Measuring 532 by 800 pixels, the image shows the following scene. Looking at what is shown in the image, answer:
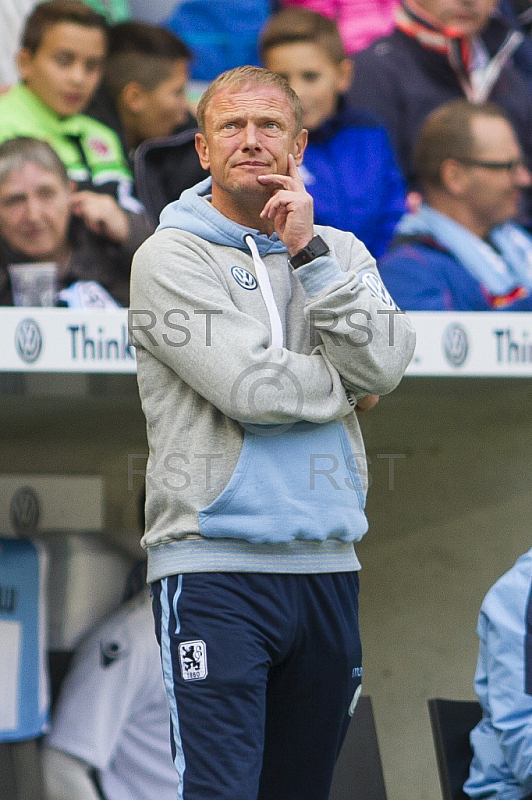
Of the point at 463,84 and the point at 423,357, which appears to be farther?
the point at 463,84

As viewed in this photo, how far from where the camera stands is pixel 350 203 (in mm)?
3412

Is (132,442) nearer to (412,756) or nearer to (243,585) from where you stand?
(412,756)

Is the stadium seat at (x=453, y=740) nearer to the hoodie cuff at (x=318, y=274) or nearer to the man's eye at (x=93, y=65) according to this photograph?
the hoodie cuff at (x=318, y=274)

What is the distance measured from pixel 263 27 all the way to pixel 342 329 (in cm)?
255

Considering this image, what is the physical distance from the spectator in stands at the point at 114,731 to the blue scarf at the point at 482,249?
1.49 meters

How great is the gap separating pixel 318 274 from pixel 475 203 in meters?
2.27

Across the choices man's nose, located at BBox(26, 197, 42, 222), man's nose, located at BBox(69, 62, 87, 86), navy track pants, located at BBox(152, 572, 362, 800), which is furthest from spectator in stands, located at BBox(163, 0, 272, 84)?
navy track pants, located at BBox(152, 572, 362, 800)

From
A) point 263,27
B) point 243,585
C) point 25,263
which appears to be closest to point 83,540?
point 25,263

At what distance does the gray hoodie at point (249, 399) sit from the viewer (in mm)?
1431

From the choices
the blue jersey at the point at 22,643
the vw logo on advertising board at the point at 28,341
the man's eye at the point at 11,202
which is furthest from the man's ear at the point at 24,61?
the blue jersey at the point at 22,643

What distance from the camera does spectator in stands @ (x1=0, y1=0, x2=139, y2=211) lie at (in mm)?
3217

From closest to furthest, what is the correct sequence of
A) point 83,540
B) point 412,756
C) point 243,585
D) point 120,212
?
point 243,585, point 120,212, point 83,540, point 412,756

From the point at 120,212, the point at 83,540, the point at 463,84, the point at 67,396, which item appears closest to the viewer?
the point at 67,396

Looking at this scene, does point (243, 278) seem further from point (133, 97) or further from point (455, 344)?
point (133, 97)
